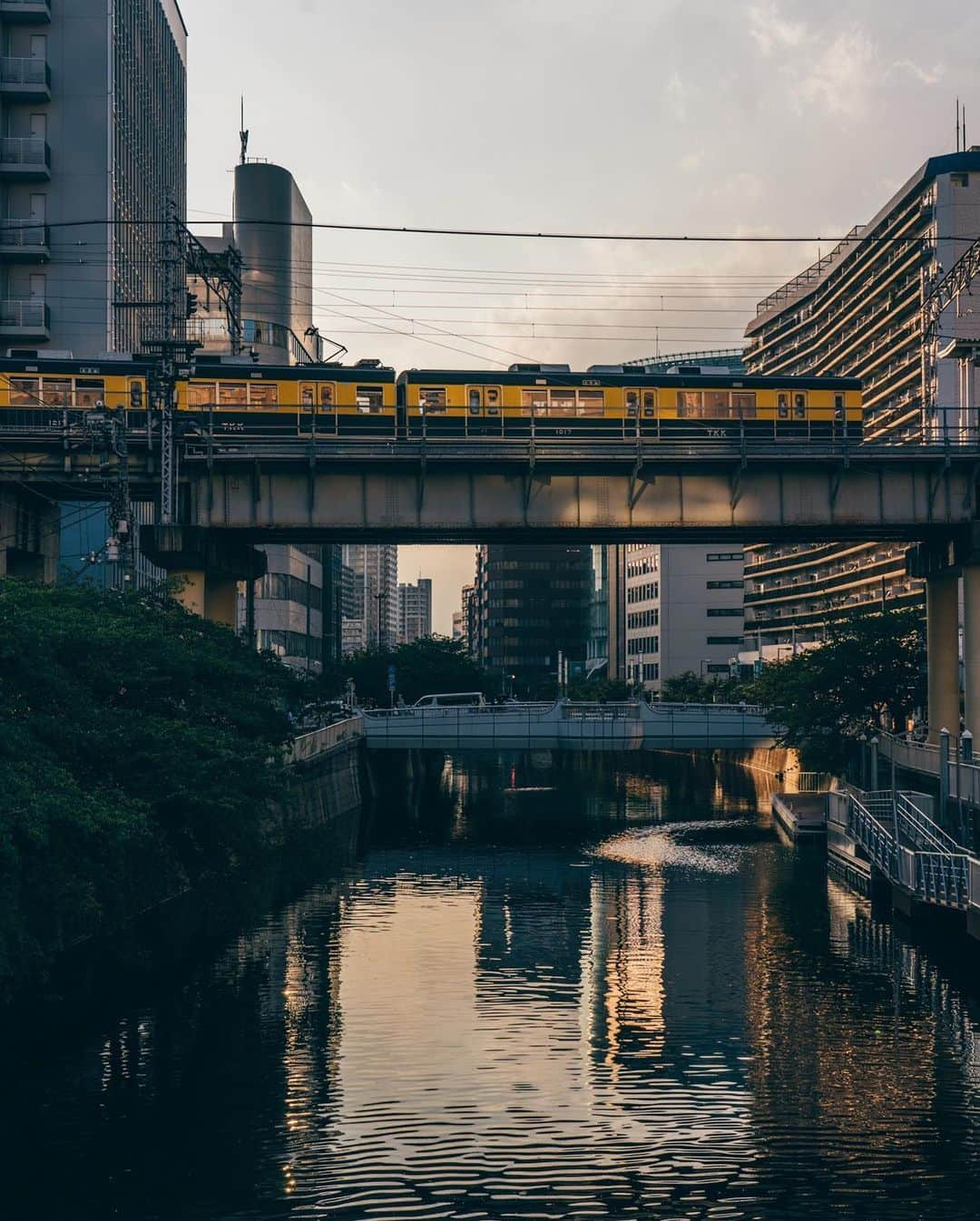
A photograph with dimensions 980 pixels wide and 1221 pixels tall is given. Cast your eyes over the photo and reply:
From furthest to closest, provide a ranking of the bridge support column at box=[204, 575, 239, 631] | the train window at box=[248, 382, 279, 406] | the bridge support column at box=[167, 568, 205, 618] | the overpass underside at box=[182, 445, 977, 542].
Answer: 1. the train window at box=[248, 382, 279, 406]
2. the bridge support column at box=[204, 575, 239, 631]
3. the bridge support column at box=[167, 568, 205, 618]
4. the overpass underside at box=[182, 445, 977, 542]

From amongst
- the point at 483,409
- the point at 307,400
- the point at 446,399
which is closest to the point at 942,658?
the point at 483,409

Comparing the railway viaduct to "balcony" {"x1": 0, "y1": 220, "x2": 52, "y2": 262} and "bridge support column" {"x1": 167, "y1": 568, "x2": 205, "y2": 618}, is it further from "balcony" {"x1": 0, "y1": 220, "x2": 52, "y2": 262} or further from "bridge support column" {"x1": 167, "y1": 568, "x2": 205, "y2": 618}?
"balcony" {"x1": 0, "y1": 220, "x2": 52, "y2": 262}

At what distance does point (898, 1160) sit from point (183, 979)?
A: 64.2ft

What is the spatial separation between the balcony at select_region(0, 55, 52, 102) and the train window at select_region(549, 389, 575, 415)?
5748 centimetres

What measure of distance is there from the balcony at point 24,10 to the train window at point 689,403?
205 feet

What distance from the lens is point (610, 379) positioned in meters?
67.4

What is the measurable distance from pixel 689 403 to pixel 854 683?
67.3 feet

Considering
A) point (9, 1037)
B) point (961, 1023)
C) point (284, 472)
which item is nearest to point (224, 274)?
point (284, 472)

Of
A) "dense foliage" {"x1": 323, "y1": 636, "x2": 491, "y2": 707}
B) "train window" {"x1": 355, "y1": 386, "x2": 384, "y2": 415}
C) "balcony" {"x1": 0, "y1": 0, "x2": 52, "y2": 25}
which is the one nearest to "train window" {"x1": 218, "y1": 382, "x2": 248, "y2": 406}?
"train window" {"x1": 355, "y1": 386, "x2": 384, "y2": 415}

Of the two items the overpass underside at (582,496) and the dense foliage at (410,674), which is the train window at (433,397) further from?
the dense foliage at (410,674)

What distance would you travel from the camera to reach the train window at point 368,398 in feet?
219

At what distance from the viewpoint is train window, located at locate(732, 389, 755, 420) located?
223ft

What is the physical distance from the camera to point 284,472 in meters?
61.1

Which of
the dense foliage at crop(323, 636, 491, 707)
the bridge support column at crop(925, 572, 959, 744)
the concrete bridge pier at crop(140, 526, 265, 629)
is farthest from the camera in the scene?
the dense foliage at crop(323, 636, 491, 707)
